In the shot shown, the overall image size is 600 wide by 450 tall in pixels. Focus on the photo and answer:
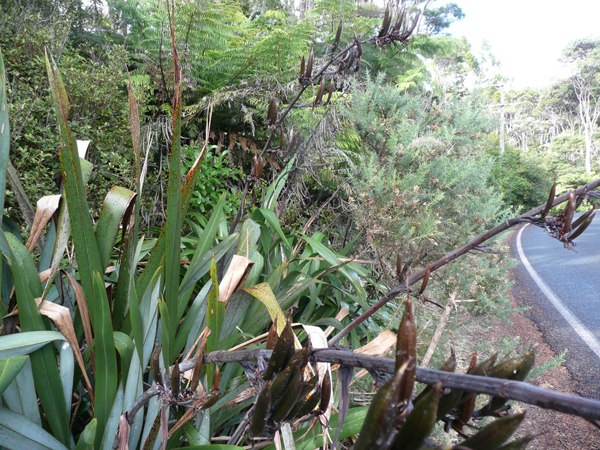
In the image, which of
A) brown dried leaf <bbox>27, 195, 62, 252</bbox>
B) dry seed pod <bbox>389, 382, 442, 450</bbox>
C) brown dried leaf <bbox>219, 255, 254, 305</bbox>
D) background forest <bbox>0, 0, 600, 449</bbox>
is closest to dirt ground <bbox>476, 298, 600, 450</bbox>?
background forest <bbox>0, 0, 600, 449</bbox>

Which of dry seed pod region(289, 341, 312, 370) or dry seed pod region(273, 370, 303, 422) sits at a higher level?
dry seed pod region(289, 341, 312, 370)

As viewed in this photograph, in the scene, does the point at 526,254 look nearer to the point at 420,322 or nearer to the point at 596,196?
the point at 420,322

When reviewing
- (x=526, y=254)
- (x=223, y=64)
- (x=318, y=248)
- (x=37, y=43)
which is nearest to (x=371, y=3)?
(x=526, y=254)

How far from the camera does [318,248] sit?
1.79 meters

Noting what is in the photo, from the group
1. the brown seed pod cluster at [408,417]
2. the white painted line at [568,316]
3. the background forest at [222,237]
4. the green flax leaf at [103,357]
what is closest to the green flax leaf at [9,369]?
the background forest at [222,237]

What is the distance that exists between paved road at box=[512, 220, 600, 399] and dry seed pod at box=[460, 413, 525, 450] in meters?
1.50

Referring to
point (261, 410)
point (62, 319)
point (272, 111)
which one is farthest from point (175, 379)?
point (272, 111)

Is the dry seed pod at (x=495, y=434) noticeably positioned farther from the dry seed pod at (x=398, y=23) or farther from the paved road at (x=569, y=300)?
the dry seed pod at (x=398, y=23)

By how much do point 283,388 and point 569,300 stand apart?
603cm

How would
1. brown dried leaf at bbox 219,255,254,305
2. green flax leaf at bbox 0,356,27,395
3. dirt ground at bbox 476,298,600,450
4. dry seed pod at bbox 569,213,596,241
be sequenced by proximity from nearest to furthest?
dry seed pod at bbox 569,213,596,241, green flax leaf at bbox 0,356,27,395, brown dried leaf at bbox 219,255,254,305, dirt ground at bbox 476,298,600,450

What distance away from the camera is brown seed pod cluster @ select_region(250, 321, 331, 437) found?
1.32 ft

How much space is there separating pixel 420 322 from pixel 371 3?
73.4 feet

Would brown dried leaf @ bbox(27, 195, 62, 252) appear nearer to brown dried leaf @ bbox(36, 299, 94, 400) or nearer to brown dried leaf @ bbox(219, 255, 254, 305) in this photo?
brown dried leaf @ bbox(36, 299, 94, 400)

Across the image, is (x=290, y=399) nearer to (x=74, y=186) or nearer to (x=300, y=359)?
(x=300, y=359)
